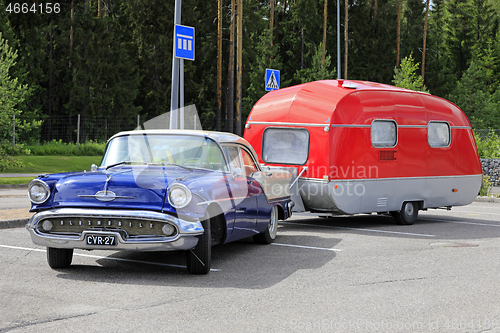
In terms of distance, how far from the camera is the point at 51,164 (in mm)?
28891

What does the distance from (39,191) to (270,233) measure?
393 centimetres

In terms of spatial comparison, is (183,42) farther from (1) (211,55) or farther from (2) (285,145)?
(1) (211,55)

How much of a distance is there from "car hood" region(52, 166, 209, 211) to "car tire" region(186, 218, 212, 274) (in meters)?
0.59

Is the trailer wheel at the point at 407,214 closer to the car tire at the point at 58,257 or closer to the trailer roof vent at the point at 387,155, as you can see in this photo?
the trailer roof vent at the point at 387,155

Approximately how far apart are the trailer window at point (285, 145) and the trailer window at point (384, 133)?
138cm

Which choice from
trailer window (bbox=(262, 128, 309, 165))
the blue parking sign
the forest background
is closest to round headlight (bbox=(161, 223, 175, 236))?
trailer window (bbox=(262, 128, 309, 165))

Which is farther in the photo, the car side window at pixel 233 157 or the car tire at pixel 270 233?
the car tire at pixel 270 233

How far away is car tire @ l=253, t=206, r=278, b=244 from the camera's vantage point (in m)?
9.83

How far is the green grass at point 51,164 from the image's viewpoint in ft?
89.6

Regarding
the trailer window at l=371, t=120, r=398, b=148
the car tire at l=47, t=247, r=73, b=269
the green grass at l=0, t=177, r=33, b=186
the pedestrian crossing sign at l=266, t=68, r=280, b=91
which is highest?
the pedestrian crossing sign at l=266, t=68, r=280, b=91

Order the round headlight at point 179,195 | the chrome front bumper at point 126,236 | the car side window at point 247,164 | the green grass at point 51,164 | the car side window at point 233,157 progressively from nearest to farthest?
the chrome front bumper at point 126,236 → the round headlight at point 179,195 → the car side window at point 233,157 → the car side window at point 247,164 → the green grass at point 51,164

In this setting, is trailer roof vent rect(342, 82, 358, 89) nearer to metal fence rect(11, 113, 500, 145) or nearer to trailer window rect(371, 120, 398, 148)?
trailer window rect(371, 120, 398, 148)

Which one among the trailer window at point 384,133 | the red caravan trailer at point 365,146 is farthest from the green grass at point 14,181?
the trailer window at point 384,133

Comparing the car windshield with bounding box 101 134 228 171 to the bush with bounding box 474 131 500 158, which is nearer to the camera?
the car windshield with bounding box 101 134 228 171
